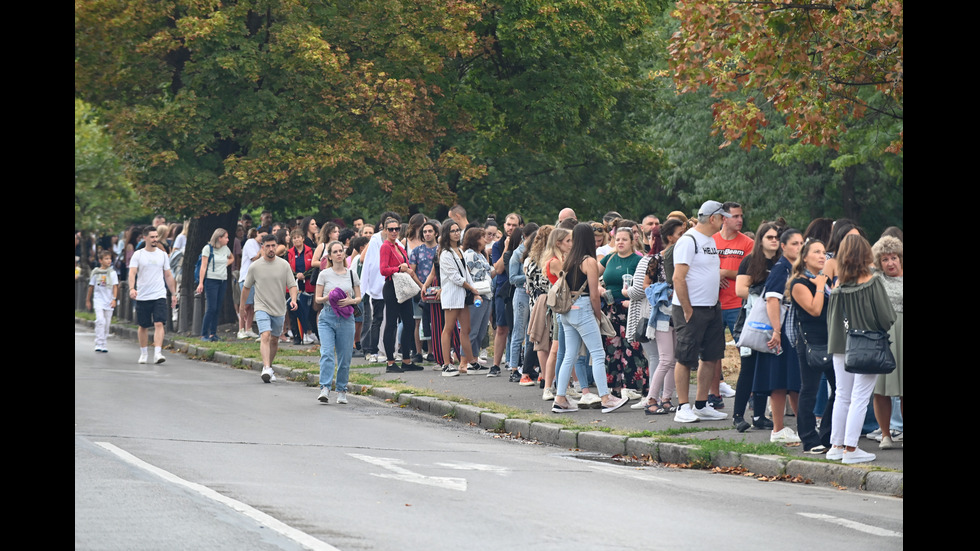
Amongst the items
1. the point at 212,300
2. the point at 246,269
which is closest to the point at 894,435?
Result: the point at 246,269

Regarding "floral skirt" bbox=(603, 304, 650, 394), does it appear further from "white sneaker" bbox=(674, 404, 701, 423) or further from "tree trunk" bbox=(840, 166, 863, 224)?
"tree trunk" bbox=(840, 166, 863, 224)

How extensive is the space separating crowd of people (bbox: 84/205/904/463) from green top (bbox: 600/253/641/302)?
17 millimetres

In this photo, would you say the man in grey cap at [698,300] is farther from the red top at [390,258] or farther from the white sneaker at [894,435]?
the red top at [390,258]

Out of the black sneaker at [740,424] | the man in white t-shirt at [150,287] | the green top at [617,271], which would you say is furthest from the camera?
the man in white t-shirt at [150,287]

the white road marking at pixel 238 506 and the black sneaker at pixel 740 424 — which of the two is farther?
the black sneaker at pixel 740 424

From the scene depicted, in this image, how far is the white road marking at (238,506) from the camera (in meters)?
7.06

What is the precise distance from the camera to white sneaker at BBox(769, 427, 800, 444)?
11.1 m

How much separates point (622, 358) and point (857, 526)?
21.3 feet

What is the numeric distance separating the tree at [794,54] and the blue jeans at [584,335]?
273 centimetres

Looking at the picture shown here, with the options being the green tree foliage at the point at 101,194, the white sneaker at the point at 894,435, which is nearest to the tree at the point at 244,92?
the white sneaker at the point at 894,435
